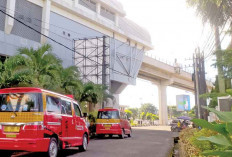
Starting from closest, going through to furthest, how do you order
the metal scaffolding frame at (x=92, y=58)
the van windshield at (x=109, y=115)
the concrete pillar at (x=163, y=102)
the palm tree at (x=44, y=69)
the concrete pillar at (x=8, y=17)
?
the palm tree at (x=44, y=69), the van windshield at (x=109, y=115), the concrete pillar at (x=8, y=17), the metal scaffolding frame at (x=92, y=58), the concrete pillar at (x=163, y=102)

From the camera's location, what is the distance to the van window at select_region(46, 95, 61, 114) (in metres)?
7.01

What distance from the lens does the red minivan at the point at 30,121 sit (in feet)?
20.7

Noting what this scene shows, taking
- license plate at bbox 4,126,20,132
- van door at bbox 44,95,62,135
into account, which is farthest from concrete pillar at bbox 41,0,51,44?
license plate at bbox 4,126,20,132

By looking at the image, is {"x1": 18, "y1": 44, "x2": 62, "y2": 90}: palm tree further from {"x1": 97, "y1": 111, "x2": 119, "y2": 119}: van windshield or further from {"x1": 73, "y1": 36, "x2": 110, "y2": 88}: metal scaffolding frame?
{"x1": 73, "y1": 36, "x2": 110, "y2": 88}: metal scaffolding frame

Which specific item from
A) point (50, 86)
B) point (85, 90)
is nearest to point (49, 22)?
point (85, 90)

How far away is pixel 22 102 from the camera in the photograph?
664 centimetres

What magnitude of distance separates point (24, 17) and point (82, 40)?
7752mm

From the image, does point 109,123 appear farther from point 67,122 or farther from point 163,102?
point 163,102

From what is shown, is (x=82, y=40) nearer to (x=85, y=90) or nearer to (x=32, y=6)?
(x=32, y=6)

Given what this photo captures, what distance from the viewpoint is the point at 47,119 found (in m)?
6.69

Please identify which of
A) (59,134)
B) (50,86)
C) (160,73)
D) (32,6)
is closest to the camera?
(59,134)

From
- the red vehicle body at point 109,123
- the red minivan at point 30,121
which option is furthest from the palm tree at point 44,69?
the red minivan at point 30,121

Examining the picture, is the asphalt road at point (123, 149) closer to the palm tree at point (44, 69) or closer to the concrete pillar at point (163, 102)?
the palm tree at point (44, 69)

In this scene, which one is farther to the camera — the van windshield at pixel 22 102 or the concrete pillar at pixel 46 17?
the concrete pillar at pixel 46 17
